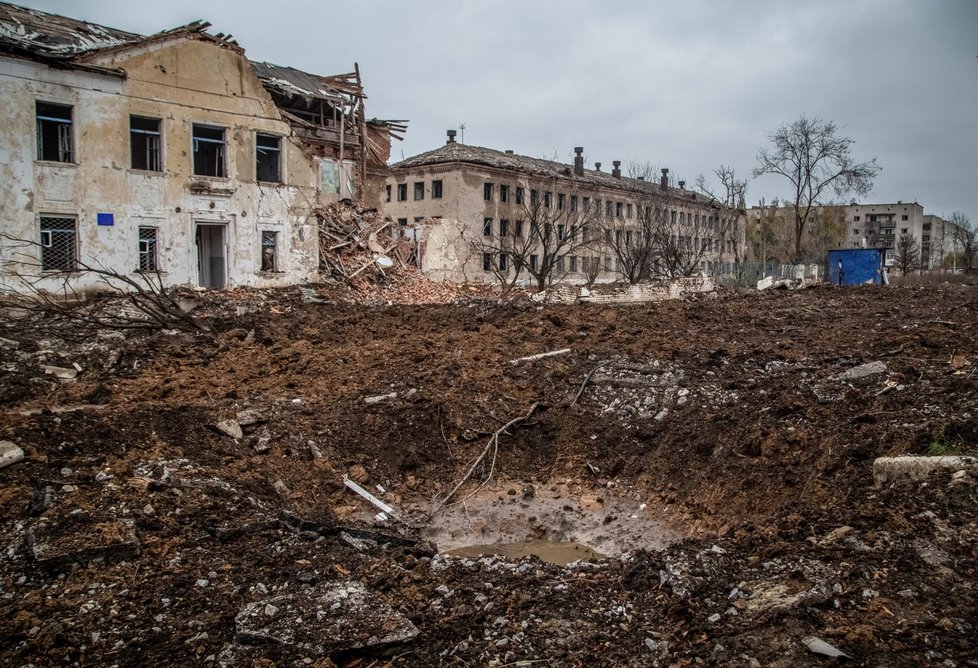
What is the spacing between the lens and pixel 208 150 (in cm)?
2231

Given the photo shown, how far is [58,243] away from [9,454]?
14.7 metres

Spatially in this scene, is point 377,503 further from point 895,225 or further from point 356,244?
point 895,225

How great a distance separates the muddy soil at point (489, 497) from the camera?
4121 mm

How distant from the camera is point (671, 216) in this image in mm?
47375

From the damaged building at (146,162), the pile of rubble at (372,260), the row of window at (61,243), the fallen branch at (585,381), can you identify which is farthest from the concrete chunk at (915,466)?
the row of window at (61,243)

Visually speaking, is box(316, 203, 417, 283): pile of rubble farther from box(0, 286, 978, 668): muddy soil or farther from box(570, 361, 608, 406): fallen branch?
box(570, 361, 608, 406): fallen branch

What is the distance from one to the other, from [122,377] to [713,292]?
17.9 meters

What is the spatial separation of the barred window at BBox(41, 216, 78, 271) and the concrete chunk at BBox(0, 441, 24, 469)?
13.9m

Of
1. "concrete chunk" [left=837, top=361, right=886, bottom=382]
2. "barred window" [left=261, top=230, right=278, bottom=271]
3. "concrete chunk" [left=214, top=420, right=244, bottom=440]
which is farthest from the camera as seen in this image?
"barred window" [left=261, top=230, right=278, bottom=271]

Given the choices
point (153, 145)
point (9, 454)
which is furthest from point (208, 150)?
point (9, 454)

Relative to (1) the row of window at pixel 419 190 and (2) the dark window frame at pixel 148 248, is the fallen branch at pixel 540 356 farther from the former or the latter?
(1) the row of window at pixel 419 190

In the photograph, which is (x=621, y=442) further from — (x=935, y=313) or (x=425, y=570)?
(x=935, y=313)

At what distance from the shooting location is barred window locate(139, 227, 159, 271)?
19750 millimetres

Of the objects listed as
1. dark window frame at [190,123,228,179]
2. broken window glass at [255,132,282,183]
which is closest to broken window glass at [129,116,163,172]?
dark window frame at [190,123,228,179]
